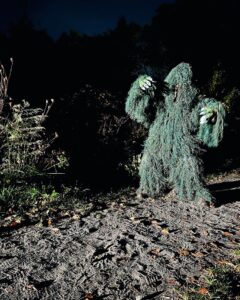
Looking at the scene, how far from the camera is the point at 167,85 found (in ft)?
17.8

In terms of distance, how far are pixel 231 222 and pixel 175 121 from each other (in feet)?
5.53

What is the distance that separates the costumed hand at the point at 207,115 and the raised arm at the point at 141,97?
2.61 feet

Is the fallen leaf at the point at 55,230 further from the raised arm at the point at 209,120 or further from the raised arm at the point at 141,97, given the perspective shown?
the raised arm at the point at 209,120

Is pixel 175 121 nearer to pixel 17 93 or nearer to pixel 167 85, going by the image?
pixel 167 85

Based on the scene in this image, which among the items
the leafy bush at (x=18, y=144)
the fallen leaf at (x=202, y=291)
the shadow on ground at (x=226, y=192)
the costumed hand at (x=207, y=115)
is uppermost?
the costumed hand at (x=207, y=115)

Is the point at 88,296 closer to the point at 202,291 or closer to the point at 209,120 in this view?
the point at 202,291

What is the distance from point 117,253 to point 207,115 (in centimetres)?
259

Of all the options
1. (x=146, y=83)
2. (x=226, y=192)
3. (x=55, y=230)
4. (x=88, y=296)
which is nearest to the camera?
(x=88, y=296)

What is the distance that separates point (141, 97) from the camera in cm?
537

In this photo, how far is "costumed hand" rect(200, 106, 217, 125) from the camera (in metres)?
5.24

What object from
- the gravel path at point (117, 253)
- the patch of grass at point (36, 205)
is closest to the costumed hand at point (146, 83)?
the gravel path at point (117, 253)

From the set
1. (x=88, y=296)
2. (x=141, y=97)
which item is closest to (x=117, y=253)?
(x=88, y=296)

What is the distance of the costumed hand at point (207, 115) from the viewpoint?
5.24 metres

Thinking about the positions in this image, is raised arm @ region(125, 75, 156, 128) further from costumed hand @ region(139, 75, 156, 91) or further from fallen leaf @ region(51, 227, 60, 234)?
fallen leaf @ region(51, 227, 60, 234)
